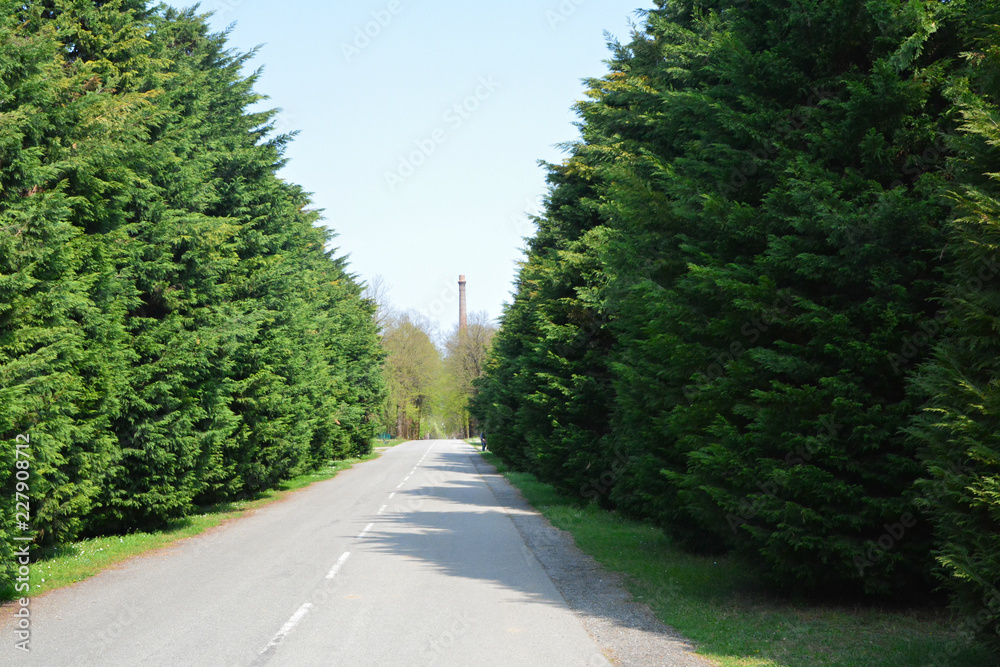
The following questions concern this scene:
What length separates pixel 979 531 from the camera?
5.53 metres

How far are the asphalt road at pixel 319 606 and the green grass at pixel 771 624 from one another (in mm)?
1314

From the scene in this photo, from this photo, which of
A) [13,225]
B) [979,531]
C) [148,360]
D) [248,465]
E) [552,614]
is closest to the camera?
[979,531]

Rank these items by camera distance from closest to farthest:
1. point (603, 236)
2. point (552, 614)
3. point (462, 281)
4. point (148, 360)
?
point (552, 614), point (148, 360), point (603, 236), point (462, 281)

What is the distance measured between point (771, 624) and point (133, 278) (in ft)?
42.6

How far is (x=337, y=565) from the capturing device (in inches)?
450

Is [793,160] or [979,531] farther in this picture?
[793,160]

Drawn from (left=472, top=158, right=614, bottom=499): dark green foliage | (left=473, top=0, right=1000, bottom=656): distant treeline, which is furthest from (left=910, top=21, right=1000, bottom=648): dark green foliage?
(left=472, top=158, right=614, bottom=499): dark green foliage

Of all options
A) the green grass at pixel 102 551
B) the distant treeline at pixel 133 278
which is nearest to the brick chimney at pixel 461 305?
the distant treeline at pixel 133 278

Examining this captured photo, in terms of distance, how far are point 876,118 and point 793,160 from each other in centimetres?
96

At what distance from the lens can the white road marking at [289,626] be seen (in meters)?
6.93

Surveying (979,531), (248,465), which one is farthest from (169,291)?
(979,531)

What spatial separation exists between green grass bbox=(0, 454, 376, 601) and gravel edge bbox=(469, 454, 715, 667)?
698cm

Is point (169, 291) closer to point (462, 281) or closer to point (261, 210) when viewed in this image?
point (261, 210)
